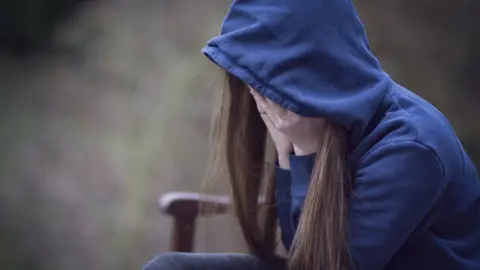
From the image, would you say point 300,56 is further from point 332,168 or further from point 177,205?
point 177,205

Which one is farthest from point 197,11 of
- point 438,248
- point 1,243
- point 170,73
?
point 438,248

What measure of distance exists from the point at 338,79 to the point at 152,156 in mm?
567

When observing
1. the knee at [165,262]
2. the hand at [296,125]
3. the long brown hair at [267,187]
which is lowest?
the knee at [165,262]

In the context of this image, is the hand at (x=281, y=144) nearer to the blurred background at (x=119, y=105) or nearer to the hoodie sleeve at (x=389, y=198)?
the hoodie sleeve at (x=389, y=198)

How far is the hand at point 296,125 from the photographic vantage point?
0.68m

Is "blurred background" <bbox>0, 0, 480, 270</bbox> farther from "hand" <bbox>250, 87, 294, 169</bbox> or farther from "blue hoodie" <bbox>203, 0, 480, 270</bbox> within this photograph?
"blue hoodie" <bbox>203, 0, 480, 270</bbox>

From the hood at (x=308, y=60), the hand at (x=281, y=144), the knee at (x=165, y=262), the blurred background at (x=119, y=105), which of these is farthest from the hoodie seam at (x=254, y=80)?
the blurred background at (x=119, y=105)

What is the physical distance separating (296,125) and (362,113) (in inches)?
3.0

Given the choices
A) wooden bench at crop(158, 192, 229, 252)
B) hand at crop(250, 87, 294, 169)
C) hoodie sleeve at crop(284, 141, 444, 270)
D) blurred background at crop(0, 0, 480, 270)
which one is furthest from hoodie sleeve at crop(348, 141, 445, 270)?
blurred background at crop(0, 0, 480, 270)

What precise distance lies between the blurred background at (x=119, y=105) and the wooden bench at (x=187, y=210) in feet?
0.48

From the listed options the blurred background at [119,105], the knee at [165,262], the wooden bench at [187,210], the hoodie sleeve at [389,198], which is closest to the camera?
the hoodie sleeve at [389,198]

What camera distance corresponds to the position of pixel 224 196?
0.93 m

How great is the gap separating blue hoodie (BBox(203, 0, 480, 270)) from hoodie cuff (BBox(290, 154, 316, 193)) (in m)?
0.05

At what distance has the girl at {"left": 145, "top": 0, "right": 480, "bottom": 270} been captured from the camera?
2.10 ft
